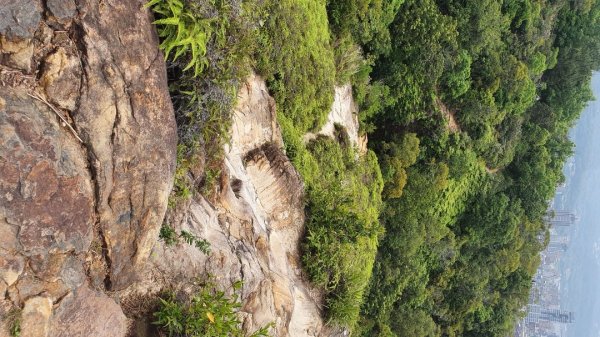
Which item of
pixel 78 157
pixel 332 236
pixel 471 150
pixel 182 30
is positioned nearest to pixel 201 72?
pixel 182 30

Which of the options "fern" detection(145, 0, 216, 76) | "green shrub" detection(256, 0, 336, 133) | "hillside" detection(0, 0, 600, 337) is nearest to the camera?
"hillside" detection(0, 0, 600, 337)

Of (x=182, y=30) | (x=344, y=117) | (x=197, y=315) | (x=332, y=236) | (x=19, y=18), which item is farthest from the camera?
(x=344, y=117)

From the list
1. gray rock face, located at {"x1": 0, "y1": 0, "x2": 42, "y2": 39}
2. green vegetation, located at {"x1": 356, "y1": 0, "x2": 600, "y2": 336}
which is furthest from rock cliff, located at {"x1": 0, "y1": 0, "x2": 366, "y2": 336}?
green vegetation, located at {"x1": 356, "y1": 0, "x2": 600, "y2": 336}

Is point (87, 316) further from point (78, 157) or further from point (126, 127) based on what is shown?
point (126, 127)

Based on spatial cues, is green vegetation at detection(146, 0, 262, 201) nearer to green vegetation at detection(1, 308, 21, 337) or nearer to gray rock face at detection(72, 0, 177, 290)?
gray rock face at detection(72, 0, 177, 290)

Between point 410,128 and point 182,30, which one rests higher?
point 410,128

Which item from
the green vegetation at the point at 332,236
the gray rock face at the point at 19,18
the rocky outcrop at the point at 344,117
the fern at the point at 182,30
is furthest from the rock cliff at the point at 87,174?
the rocky outcrop at the point at 344,117
